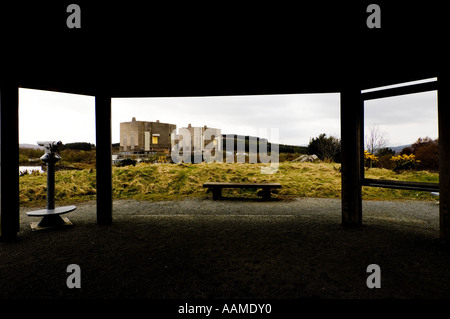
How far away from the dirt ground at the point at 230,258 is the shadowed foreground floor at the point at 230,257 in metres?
0.01

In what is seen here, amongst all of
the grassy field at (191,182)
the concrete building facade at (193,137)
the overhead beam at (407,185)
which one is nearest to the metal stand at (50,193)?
the grassy field at (191,182)

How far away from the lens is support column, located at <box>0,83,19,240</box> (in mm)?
3766

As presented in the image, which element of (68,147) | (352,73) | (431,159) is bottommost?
(431,159)

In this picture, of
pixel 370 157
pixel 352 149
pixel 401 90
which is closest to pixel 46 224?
pixel 352 149

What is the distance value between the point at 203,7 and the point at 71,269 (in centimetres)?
347

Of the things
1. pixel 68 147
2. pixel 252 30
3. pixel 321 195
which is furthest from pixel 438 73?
pixel 68 147

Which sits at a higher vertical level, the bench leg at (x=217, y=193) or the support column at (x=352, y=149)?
the support column at (x=352, y=149)

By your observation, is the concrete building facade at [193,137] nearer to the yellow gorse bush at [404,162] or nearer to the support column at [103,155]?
the yellow gorse bush at [404,162]

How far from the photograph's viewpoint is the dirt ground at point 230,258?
2.38 m

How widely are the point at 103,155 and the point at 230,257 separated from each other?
348 cm

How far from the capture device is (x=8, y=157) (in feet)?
12.5

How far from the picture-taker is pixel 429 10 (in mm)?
2537

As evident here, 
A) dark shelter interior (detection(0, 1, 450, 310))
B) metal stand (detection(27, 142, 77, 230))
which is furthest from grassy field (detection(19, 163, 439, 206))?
dark shelter interior (detection(0, 1, 450, 310))

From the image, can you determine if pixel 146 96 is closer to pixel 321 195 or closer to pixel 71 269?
pixel 71 269
